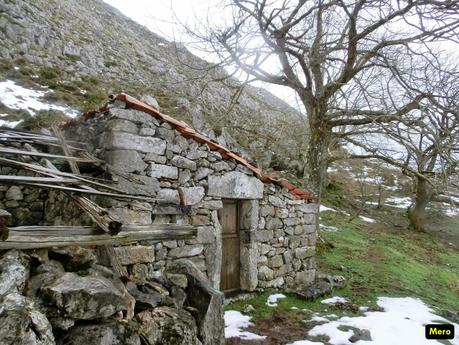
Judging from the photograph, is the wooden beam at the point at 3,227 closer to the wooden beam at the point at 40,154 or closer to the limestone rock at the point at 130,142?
the wooden beam at the point at 40,154

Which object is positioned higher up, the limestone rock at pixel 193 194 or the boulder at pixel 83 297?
the limestone rock at pixel 193 194

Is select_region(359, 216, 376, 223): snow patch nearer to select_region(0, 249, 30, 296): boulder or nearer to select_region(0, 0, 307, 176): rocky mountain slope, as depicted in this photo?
select_region(0, 0, 307, 176): rocky mountain slope

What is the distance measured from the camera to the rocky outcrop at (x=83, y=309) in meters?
1.82

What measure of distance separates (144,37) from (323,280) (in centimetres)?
2950

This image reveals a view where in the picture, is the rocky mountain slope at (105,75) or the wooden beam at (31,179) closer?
the wooden beam at (31,179)

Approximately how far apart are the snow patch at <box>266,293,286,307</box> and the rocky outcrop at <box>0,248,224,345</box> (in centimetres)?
280

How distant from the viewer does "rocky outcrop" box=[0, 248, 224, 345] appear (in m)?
1.82

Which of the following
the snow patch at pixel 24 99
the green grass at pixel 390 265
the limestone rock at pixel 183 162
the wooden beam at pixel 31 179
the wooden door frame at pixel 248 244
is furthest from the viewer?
the snow patch at pixel 24 99

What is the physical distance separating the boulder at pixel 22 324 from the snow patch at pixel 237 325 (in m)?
2.96

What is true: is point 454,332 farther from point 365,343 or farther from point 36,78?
point 36,78

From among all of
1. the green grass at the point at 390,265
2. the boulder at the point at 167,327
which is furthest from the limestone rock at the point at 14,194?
the green grass at the point at 390,265

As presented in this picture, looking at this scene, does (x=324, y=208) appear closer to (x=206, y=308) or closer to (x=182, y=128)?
(x=182, y=128)

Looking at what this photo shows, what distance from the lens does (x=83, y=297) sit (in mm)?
2146

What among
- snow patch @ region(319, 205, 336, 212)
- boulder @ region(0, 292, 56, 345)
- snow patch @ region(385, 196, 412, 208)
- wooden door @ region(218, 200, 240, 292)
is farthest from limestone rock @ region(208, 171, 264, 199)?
snow patch @ region(385, 196, 412, 208)
